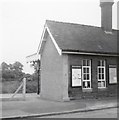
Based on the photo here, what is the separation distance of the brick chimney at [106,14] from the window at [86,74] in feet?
20.5

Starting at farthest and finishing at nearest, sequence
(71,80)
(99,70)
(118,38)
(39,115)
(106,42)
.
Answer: (118,38) → (106,42) → (99,70) → (71,80) → (39,115)

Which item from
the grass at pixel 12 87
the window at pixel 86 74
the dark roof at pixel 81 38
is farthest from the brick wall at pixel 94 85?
the grass at pixel 12 87

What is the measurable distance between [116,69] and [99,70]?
6.39 feet

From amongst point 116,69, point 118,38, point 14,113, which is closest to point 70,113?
point 14,113

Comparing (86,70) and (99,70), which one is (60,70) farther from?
(99,70)

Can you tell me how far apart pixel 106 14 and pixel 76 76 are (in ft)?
29.3

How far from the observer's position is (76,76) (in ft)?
61.2

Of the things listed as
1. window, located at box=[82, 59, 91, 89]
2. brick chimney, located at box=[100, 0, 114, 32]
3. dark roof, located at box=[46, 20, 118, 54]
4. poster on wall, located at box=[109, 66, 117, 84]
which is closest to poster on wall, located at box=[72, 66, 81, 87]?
window, located at box=[82, 59, 91, 89]

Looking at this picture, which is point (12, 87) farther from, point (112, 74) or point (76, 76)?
point (112, 74)

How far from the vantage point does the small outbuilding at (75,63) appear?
1828 centimetres

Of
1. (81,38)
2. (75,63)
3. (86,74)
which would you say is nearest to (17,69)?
(81,38)

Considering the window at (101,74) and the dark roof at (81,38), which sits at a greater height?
the dark roof at (81,38)

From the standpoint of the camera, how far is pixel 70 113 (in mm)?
13219

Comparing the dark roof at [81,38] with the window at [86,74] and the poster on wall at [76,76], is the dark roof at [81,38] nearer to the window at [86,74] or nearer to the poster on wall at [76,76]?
the window at [86,74]
